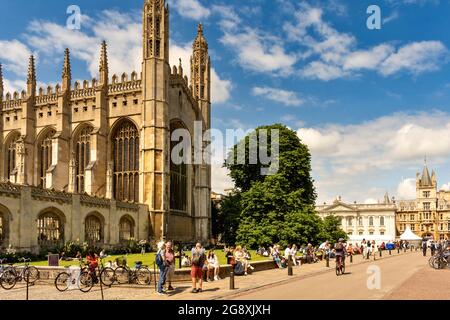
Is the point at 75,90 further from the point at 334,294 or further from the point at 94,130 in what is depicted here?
the point at 334,294

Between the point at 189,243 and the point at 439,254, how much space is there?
94.8 ft

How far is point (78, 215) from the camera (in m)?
33.1

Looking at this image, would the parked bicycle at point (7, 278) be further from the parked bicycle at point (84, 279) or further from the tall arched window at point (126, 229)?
the tall arched window at point (126, 229)

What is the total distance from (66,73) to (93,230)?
19.7m

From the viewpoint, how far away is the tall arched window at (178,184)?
48.0m

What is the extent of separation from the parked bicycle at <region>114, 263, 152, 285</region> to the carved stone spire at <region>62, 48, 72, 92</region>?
3540 cm

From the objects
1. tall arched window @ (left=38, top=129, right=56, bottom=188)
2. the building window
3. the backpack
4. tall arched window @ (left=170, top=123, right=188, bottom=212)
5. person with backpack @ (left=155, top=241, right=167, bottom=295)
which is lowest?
the building window

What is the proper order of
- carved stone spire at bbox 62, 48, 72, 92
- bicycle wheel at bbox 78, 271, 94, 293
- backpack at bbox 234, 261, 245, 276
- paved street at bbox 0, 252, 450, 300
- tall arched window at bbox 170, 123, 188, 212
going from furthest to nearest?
carved stone spire at bbox 62, 48, 72, 92
tall arched window at bbox 170, 123, 188, 212
backpack at bbox 234, 261, 245, 276
bicycle wheel at bbox 78, 271, 94, 293
paved street at bbox 0, 252, 450, 300

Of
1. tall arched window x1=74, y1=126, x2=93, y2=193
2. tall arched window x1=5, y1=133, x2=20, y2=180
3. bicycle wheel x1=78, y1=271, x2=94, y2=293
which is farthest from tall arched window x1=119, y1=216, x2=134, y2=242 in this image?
bicycle wheel x1=78, y1=271, x2=94, y2=293

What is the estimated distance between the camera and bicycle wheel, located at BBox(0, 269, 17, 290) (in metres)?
15.8

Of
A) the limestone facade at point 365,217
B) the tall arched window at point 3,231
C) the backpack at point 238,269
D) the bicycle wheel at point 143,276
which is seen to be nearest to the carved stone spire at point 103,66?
the tall arched window at point 3,231

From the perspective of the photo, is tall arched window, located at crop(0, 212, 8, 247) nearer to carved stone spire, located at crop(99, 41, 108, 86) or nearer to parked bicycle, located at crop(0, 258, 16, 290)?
parked bicycle, located at crop(0, 258, 16, 290)

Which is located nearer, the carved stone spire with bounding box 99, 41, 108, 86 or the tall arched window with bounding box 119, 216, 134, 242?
the tall arched window with bounding box 119, 216, 134, 242

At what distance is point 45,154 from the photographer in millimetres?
49469
